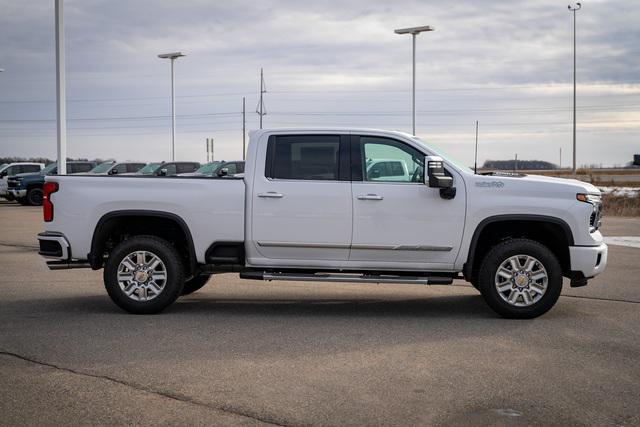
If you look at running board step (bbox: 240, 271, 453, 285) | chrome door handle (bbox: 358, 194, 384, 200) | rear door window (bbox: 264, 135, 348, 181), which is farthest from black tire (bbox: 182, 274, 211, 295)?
chrome door handle (bbox: 358, 194, 384, 200)

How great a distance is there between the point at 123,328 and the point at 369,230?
280cm

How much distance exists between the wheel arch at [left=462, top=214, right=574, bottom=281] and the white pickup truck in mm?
14

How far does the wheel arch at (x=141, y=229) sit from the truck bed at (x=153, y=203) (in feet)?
0.16

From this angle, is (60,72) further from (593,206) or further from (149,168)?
(149,168)

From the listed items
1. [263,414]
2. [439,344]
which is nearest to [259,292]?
[439,344]

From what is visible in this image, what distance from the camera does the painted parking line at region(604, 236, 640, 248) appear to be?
17188 millimetres

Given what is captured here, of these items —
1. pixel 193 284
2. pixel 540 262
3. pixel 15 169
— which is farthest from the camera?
pixel 15 169

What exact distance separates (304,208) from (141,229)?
2054 mm

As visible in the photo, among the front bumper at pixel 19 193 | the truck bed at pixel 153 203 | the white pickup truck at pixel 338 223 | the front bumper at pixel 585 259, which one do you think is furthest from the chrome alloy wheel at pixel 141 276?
the front bumper at pixel 19 193

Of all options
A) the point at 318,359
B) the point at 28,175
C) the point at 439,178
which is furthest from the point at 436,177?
the point at 28,175

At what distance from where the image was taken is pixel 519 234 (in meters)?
9.29

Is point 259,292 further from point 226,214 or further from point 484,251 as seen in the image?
point 484,251

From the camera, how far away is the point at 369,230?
8.89m

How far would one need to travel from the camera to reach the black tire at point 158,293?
355 inches
